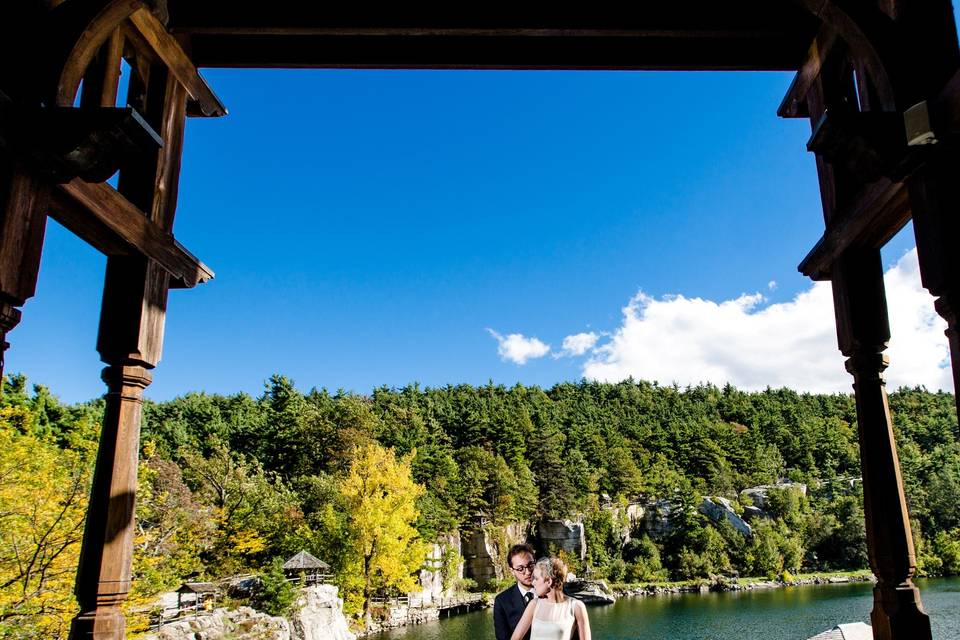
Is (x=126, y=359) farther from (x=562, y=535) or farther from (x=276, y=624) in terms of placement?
(x=562, y=535)

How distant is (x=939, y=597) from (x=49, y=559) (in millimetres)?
28714

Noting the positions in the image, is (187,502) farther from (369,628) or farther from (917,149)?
(917,149)

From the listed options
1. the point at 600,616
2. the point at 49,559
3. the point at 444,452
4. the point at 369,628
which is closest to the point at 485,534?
the point at 444,452

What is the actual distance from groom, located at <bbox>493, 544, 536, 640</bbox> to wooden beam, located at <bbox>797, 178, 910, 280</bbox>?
2246 mm

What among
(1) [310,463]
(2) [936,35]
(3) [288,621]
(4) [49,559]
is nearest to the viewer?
(2) [936,35]

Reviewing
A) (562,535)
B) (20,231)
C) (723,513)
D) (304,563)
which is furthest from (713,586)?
(20,231)

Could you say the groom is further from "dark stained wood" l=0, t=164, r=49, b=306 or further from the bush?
the bush

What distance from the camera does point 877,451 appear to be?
10.4 feet

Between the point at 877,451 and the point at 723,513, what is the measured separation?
114 ft

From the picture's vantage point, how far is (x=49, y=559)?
6.56 meters

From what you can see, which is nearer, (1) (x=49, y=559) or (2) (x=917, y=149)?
(2) (x=917, y=149)

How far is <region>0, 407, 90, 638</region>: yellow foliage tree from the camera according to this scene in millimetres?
6281

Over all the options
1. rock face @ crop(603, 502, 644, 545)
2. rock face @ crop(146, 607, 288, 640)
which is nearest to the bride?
rock face @ crop(146, 607, 288, 640)

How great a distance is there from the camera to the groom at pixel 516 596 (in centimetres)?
288
